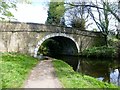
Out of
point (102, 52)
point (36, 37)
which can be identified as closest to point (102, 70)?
point (102, 52)

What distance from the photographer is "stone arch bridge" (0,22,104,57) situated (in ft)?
75.8

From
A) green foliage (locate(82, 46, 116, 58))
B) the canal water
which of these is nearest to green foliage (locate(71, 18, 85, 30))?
green foliage (locate(82, 46, 116, 58))

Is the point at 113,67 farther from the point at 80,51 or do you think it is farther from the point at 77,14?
the point at 77,14

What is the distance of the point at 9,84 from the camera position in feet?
27.5

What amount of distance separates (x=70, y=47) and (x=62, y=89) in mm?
23108

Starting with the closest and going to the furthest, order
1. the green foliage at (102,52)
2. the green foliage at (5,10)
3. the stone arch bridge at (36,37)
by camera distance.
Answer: the green foliage at (5,10), the stone arch bridge at (36,37), the green foliage at (102,52)

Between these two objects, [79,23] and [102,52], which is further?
[79,23]

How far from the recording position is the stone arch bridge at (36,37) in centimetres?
2312

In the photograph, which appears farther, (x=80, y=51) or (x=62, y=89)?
(x=80, y=51)

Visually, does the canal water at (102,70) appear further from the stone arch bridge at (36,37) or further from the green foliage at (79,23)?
the green foliage at (79,23)

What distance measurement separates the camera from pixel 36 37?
25.7 m

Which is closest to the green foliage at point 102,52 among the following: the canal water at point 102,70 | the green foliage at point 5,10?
the canal water at point 102,70

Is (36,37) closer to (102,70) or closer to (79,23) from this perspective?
(79,23)

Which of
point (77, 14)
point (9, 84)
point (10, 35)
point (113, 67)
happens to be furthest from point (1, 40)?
point (9, 84)
